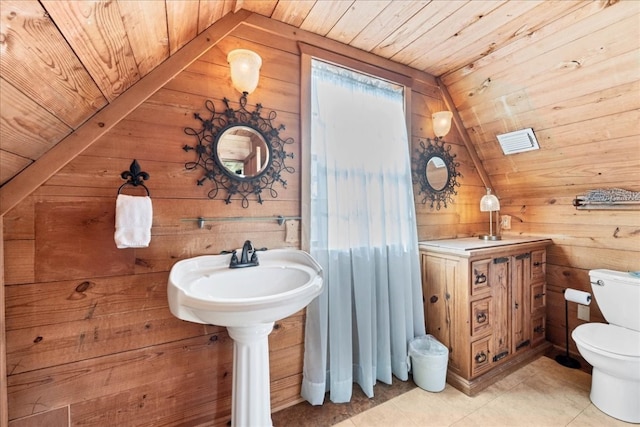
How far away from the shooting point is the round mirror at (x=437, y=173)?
7.14 ft

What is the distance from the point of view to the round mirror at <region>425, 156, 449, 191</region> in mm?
2176

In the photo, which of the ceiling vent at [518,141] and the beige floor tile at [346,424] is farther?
the ceiling vent at [518,141]

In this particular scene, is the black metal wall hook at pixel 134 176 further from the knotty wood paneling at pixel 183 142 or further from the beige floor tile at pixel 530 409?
the beige floor tile at pixel 530 409

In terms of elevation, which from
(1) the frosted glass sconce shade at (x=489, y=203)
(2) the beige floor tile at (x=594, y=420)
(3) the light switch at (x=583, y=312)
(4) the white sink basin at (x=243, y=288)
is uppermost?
(1) the frosted glass sconce shade at (x=489, y=203)

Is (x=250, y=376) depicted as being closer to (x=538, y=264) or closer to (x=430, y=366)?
(x=430, y=366)

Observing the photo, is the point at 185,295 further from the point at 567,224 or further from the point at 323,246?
the point at 567,224

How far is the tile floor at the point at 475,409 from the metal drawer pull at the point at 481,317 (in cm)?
43

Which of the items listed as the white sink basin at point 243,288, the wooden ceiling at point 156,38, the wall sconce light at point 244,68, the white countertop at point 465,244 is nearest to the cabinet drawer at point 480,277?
the white countertop at point 465,244

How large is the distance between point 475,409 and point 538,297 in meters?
1.17

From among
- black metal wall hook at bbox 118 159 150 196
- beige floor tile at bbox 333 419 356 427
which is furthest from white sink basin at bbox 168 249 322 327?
beige floor tile at bbox 333 419 356 427

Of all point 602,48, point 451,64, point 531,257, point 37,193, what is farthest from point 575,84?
point 37,193

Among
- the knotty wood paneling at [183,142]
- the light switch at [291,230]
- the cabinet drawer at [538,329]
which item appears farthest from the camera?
the cabinet drawer at [538,329]

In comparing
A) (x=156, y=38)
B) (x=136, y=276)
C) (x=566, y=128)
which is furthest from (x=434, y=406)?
(x=156, y=38)

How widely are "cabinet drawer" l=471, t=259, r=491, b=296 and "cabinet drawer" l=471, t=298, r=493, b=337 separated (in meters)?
0.07
